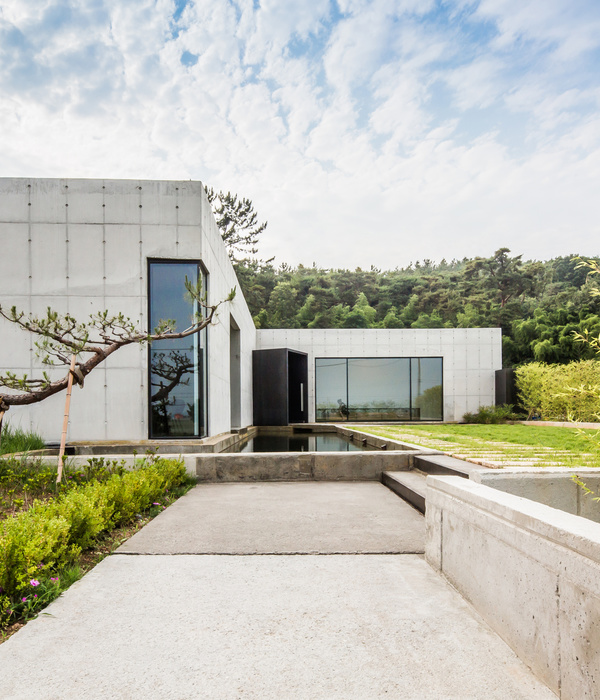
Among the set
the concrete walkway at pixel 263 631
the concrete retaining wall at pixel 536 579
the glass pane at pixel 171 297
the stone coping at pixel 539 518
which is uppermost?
the glass pane at pixel 171 297

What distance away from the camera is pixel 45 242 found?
A: 7.84 metres

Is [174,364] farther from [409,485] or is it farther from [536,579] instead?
[536,579]

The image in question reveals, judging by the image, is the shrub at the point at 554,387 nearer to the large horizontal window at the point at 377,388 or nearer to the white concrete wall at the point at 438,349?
the white concrete wall at the point at 438,349

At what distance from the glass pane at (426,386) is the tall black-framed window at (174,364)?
44.8 ft

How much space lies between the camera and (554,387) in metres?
16.2

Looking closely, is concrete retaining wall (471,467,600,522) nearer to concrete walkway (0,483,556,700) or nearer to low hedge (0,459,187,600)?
concrete walkway (0,483,556,700)

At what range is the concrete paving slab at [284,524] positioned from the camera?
3.26 m

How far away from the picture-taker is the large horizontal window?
2003cm

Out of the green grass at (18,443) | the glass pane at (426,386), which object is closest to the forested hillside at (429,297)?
the glass pane at (426,386)

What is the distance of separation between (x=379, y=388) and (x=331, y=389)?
1.95m

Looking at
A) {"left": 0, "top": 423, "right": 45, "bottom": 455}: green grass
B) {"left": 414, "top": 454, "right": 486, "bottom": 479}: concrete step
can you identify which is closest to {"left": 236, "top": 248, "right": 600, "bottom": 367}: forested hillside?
{"left": 414, "top": 454, "right": 486, "bottom": 479}: concrete step

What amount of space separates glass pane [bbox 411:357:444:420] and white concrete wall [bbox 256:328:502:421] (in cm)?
28

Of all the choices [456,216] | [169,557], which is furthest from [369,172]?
[456,216]

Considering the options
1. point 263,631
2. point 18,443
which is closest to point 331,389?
point 18,443
